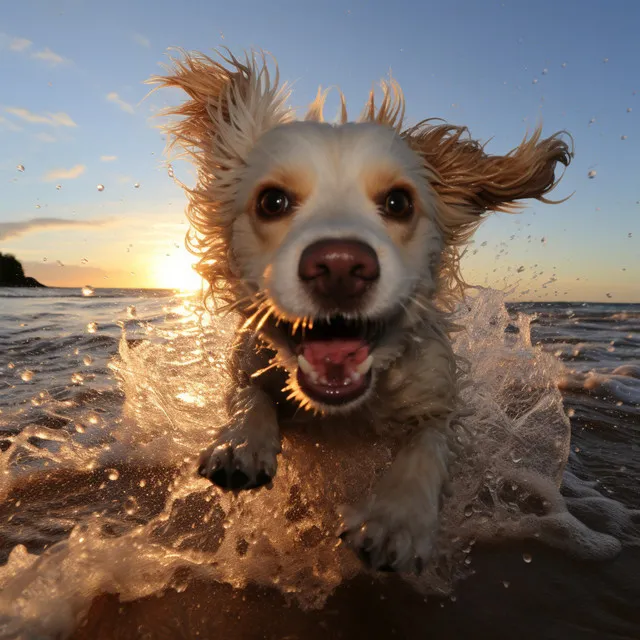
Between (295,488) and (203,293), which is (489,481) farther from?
(203,293)

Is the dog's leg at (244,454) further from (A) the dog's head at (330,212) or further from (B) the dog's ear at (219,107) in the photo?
(B) the dog's ear at (219,107)

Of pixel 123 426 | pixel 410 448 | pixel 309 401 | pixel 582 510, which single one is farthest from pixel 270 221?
pixel 123 426

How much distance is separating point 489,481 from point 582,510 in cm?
54

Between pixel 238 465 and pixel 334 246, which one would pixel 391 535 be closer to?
pixel 238 465

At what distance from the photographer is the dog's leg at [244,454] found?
8.08ft

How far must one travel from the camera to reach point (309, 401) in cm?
263

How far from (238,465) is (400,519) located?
708 millimetres

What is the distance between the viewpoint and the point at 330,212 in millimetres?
2637

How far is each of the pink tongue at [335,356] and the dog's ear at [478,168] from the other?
3.82ft

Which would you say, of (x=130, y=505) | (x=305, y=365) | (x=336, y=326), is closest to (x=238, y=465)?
(x=305, y=365)

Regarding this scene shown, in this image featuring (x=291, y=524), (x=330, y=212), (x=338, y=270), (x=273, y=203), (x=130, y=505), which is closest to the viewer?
(x=338, y=270)

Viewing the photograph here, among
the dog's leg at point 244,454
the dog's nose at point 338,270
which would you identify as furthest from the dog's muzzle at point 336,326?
the dog's leg at point 244,454

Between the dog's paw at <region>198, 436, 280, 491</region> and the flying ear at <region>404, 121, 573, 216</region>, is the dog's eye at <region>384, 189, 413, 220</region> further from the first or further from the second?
the dog's paw at <region>198, 436, 280, 491</region>

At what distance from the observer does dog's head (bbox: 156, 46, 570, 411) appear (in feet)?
8.01
